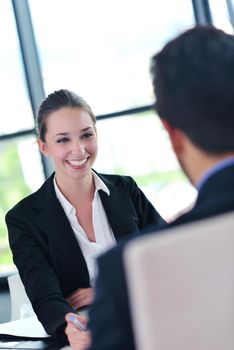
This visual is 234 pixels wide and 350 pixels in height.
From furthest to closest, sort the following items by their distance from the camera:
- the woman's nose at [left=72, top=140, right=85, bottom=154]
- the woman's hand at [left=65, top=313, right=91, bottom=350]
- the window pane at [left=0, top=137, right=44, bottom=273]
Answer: the window pane at [left=0, top=137, right=44, bottom=273]
the woman's nose at [left=72, top=140, right=85, bottom=154]
the woman's hand at [left=65, top=313, right=91, bottom=350]

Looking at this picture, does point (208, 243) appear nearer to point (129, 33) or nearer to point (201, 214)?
point (201, 214)

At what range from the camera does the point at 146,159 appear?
4414 millimetres

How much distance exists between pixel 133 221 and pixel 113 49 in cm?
211

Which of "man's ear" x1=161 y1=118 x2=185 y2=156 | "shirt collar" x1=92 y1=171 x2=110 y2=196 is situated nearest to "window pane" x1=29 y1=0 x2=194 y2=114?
"shirt collar" x1=92 y1=171 x2=110 y2=196

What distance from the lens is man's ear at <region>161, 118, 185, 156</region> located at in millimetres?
1045

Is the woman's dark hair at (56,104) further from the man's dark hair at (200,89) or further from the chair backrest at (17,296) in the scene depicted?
the man's dark hair at (200,89)

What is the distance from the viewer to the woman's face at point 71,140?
2.52 metres

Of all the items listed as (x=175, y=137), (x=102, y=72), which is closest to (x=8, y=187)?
(x=102, y=72)

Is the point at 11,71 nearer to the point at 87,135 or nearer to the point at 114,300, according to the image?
the point at 87,135

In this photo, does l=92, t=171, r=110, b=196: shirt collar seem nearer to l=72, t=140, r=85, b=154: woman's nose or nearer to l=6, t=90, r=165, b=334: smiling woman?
l=6, t=90, r=165, b=334: smiling woman

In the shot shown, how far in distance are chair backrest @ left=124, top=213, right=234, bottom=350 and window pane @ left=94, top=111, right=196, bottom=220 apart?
3434 millimetres

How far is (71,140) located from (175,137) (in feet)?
4.91

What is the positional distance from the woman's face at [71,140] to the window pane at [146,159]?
1824 mm

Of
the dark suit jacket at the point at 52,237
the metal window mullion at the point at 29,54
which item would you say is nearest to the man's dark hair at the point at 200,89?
the dark suit jacket at the point at 52,237
